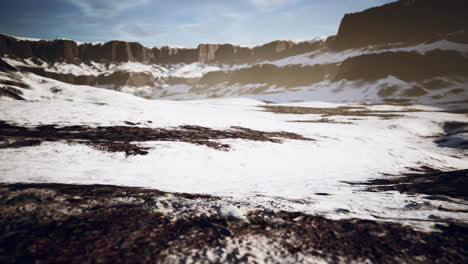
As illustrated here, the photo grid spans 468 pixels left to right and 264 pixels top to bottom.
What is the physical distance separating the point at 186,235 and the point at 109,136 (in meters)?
9.83

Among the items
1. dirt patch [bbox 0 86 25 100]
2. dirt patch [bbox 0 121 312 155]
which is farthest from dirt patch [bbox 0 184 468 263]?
dirt patch [bbox 0 86 25 100]

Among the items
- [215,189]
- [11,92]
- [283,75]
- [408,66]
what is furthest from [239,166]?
[283,75]

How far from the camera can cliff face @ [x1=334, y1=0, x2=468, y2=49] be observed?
101 meters

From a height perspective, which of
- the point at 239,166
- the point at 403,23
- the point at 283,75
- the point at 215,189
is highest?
the point at 403,23

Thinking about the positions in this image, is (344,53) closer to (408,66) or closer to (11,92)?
(408,66)

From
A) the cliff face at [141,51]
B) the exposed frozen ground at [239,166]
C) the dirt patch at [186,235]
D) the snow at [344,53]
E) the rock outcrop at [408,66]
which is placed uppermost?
the cliff face at [141,51]

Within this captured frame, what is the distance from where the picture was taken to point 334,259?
2070mm

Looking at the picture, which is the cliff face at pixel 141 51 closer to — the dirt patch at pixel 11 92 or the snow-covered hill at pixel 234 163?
the snow-covered hill at pixel 234 163

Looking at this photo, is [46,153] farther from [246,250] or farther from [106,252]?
[246,250]

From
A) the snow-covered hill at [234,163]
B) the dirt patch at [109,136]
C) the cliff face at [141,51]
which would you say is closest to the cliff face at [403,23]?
the cliff face at [141,51]

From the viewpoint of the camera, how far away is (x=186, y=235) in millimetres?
2373

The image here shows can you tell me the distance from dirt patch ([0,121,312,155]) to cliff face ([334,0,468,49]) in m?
117

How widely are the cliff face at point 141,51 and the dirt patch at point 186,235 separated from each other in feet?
587

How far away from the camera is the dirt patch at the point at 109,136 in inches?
335
